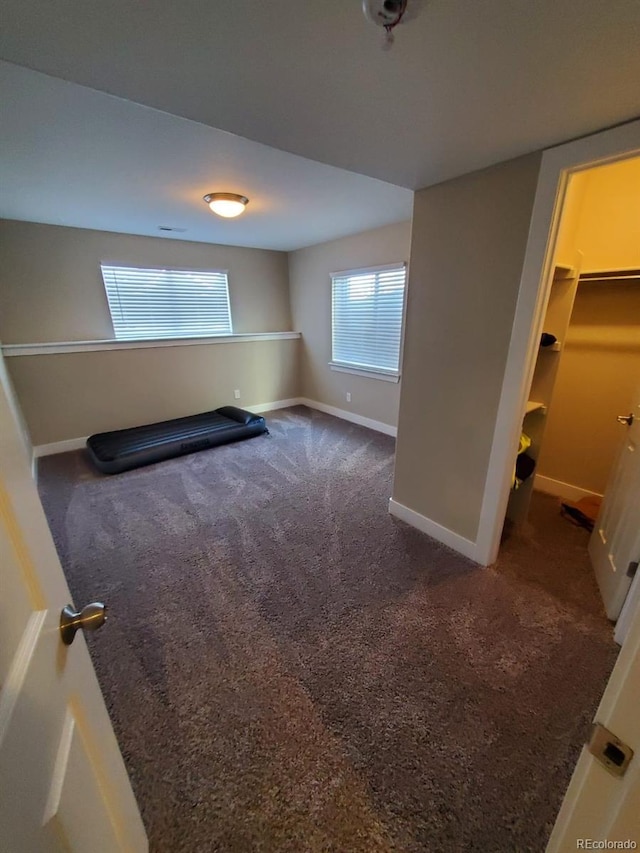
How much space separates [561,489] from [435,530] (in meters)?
1.28

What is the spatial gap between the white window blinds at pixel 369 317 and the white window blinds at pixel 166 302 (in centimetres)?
159

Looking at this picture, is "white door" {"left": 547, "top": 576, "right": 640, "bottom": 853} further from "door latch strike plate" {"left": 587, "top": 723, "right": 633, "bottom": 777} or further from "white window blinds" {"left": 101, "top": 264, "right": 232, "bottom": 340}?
"white window blinds" {"left": 101, "top": 264, "right": 232, "bottom": 340}

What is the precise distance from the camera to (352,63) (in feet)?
3.01

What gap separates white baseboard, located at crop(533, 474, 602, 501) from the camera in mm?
2562

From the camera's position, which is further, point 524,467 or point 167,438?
point 167,438

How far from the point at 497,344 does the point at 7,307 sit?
4274mm

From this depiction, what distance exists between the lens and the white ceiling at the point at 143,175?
1.50 m

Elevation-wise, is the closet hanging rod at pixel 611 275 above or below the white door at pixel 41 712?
above

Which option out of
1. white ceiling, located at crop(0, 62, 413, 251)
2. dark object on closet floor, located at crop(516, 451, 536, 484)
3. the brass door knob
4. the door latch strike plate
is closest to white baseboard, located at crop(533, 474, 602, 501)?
dark object on closet floor, located at crop(516, 451, 536, 484)

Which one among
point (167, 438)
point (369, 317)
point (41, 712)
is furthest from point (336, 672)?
point (369, 317)

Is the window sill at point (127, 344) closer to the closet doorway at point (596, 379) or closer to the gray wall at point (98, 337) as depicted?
the gray wall at point (98, 337)

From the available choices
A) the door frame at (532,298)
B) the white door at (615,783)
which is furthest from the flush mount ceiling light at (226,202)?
the white door at (615,783)

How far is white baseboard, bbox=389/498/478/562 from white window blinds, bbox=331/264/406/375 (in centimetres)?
190

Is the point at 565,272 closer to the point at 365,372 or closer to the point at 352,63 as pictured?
the point at 352,63
